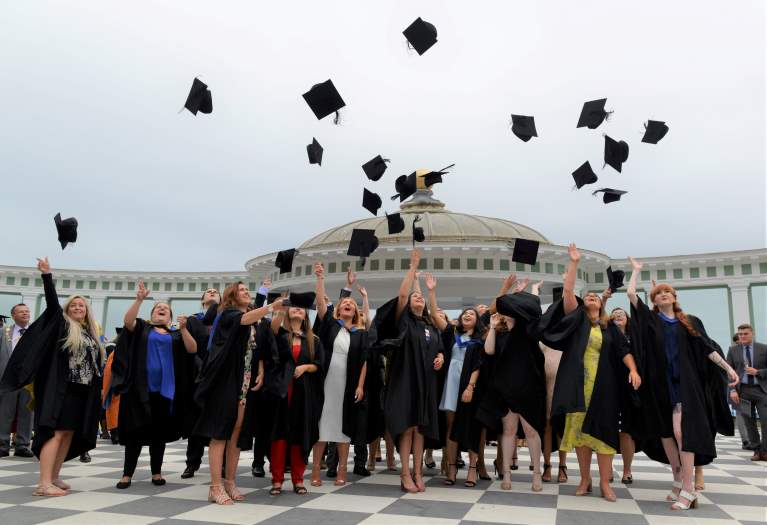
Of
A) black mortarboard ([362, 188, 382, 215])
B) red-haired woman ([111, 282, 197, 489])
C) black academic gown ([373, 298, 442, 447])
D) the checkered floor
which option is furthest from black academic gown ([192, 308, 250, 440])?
black mortarboard ([362, 188, 382, 215])

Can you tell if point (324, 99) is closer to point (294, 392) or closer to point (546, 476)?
point (294, 392)

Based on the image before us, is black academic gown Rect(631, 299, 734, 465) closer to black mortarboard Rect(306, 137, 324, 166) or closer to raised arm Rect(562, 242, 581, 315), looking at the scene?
raised arm Rect(562, 242, 581, 315)

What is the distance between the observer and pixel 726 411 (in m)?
5.09

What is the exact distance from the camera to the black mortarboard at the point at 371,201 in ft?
33.0

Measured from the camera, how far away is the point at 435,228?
96.1 feet

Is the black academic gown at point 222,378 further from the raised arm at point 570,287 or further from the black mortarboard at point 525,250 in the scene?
the black mortarboard at point 525,250

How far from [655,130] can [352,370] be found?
241 inches

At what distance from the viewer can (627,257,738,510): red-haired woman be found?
4656mm

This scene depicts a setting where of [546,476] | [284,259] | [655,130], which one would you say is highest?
[655,130]

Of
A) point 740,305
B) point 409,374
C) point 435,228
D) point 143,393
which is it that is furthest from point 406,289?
point 740,305

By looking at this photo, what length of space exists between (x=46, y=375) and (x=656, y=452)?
586 centimetres

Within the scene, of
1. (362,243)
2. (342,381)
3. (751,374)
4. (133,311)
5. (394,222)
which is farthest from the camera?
(394,222)

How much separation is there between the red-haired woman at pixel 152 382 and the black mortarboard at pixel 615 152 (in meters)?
6.19

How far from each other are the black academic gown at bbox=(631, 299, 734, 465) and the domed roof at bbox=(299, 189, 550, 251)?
21.5m
